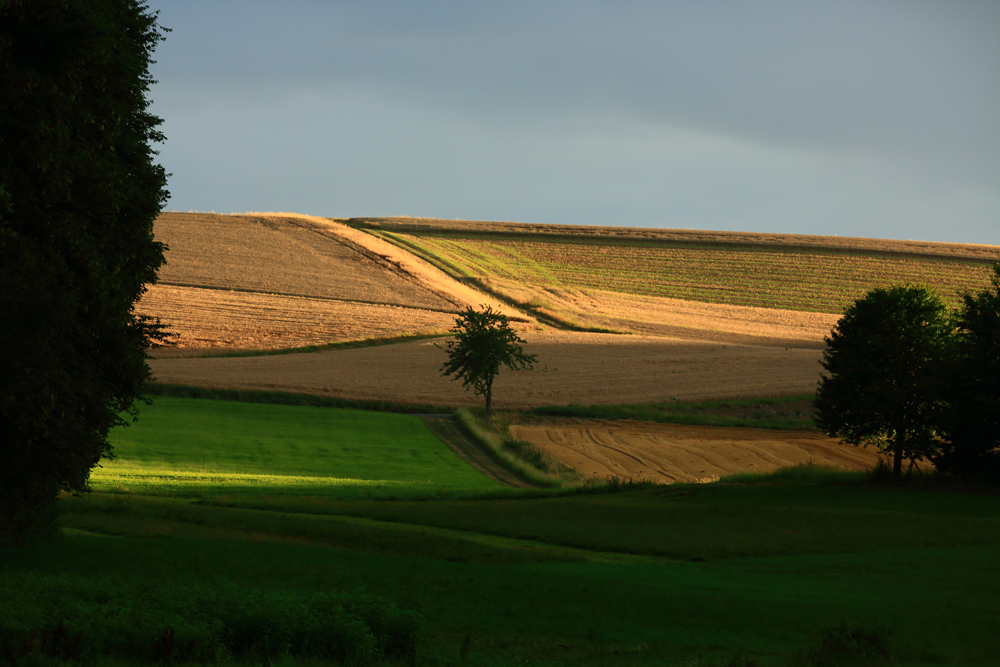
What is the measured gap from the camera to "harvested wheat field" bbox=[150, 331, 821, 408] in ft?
168

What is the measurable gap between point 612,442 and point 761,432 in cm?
934

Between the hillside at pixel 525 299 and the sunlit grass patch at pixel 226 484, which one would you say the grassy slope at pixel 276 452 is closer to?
the sunlit grass patch at pixel 226 484

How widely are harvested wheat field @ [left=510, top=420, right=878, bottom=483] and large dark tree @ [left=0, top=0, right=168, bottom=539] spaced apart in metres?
23.8

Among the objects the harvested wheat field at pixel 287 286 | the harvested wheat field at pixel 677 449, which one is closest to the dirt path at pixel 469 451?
the harvested wheat field at pixel 677 449

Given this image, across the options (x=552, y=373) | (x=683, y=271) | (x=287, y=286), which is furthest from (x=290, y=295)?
(x=683, y=271)

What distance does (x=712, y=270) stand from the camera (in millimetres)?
96875

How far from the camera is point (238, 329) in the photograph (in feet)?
208

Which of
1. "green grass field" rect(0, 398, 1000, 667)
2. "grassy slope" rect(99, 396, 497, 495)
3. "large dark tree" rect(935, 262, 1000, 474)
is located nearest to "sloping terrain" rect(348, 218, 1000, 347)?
"grassy slope" rect(99, 396, 497, 495)

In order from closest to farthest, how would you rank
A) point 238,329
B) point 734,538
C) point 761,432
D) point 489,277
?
point 734,538 < point 761,432 < point 238,329 < point 489,277

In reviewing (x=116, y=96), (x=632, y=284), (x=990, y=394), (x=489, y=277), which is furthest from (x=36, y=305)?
(x=632, y=284)

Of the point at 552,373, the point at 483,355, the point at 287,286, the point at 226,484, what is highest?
the point at 287,286

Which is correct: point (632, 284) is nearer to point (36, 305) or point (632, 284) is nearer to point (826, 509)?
point (826, 509)

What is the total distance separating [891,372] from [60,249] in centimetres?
2919

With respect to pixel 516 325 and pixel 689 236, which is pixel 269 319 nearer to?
pixel 516 325
